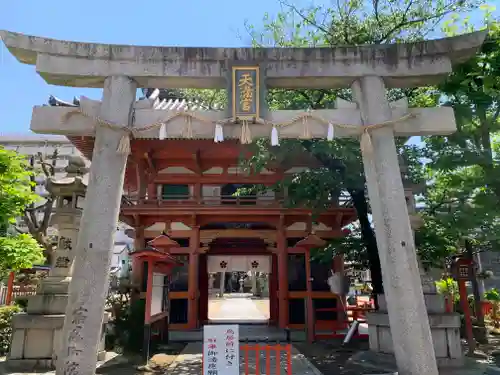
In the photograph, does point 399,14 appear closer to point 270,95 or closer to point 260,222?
point 270,95

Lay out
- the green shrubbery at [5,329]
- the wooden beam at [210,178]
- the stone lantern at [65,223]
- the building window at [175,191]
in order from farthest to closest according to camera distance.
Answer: the building window at [175,191]
the wooden beam at [210,178]
the green shrubbery at [5,329]
the stone lantern at [65,223]

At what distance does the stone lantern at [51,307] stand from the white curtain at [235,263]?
325 inches

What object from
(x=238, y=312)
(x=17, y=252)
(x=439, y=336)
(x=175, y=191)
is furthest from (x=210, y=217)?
(x=238, y=312)

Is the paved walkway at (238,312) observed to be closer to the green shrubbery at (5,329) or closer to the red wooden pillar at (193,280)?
the red wooden pillar at (193,280)

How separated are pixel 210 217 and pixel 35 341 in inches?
291

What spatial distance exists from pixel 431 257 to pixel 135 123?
23.8ft

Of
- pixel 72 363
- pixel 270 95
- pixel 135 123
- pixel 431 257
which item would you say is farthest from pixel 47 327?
pixel 431 257

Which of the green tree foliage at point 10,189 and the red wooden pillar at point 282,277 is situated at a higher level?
the green tree foliage at point 10,189

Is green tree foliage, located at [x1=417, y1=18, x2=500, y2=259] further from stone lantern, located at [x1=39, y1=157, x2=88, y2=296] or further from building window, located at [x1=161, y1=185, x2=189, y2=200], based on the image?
building window, located at [x1=161, y1=185, x2=189, y2=200]

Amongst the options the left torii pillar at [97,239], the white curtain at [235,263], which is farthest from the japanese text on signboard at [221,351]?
the white curtain at [235,263]

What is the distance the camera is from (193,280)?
535 inches

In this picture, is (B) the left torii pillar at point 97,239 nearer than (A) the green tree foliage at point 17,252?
Yes

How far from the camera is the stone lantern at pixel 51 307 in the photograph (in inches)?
297

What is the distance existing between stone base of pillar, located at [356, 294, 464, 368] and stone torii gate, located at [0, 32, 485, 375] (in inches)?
124
